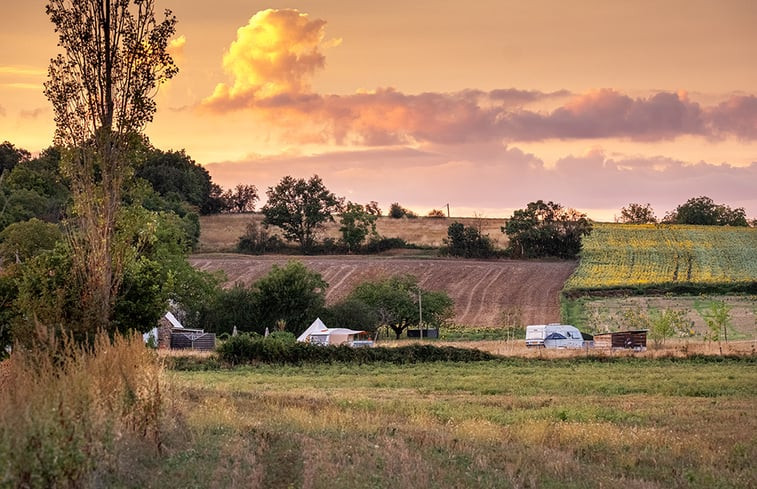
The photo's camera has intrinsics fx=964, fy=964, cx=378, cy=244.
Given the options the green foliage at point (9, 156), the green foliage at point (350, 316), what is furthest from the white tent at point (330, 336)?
the green foliage at point (9, 156)

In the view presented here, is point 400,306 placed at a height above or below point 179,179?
below

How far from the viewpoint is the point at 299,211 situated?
128125mm

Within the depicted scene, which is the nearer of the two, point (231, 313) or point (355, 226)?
point (231, 313)

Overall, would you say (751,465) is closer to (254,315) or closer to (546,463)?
(546,463)

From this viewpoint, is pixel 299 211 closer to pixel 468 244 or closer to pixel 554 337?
pixel 468 244

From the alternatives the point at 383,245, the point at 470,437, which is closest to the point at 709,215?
the point at 383,245

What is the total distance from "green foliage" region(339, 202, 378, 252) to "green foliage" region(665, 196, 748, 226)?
5629 centimetres

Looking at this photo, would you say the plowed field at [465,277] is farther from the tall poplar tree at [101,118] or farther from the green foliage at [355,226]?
the tall poplar tree at [101,118]

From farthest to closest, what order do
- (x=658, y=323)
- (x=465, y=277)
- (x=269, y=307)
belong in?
(x=465, y=277) → (x=269, y=307) → (x=658, y=323)

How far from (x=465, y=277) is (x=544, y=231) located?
19565mm

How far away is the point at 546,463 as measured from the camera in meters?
17.0

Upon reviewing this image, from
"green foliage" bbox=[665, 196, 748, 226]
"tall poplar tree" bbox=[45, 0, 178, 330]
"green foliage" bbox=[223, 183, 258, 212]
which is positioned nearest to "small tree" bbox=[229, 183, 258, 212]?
"green foliage" bbox=[223, 183, 258, 212]

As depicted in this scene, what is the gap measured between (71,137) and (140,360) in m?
8.10

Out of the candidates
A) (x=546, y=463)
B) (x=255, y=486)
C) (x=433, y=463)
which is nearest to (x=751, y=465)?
(x=546, y=463)
